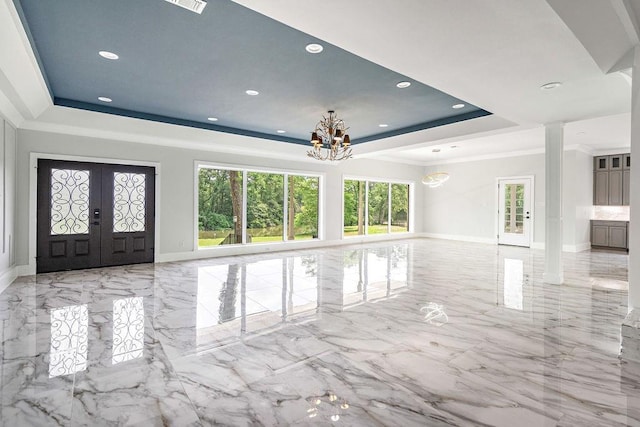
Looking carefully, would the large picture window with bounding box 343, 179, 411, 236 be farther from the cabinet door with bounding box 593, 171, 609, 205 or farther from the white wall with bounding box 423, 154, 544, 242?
the cabinet door with bounding box 593, 171, 609, 205

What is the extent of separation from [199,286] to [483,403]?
4185mm

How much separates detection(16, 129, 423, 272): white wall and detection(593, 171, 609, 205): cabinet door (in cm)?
695

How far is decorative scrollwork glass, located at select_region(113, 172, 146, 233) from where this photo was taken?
674cm

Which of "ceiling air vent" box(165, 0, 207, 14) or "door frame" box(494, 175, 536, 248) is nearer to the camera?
"ceiling air vent" box(165, 0, 207, 14)

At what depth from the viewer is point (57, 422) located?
76.6 inches

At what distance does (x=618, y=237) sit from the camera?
29.8 ft

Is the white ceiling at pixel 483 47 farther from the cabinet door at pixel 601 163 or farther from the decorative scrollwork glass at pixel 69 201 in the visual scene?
the cabinet door at pixel 601 163

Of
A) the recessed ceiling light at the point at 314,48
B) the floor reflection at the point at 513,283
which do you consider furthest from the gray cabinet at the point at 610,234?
the recessed ceiling light at the point at 314,48

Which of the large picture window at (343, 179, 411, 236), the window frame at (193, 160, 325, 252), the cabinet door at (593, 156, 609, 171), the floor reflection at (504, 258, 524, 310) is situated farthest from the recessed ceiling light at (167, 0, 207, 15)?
the cabinet door at (593, 156, 609, 171)

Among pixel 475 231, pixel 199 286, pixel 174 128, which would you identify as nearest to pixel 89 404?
pixel 199 286

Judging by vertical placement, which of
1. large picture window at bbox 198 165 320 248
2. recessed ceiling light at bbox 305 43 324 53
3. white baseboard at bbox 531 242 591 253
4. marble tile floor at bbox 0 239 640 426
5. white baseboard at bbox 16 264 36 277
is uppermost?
recessed ceiling light at bbox 305 43 324 53

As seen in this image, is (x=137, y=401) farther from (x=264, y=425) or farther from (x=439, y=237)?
(x=439, y=237)

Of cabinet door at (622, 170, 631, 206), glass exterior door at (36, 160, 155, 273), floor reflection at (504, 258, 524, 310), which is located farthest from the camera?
cabinet door at (622, 170, 631, 206)

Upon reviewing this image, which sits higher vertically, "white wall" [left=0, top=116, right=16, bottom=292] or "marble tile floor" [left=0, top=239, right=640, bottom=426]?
"white wall" [left=0, top=116, right=16, bottom=292]
